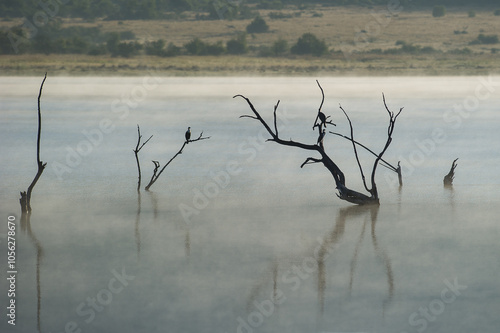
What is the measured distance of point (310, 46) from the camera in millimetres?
51812

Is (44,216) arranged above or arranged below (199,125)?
below

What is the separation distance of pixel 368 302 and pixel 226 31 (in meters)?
57.8

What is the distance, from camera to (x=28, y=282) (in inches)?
261

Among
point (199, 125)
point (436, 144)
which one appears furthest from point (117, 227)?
point (199, 125)

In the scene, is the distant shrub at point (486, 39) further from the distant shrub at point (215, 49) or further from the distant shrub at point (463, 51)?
the distant shrub at point (215, 49)

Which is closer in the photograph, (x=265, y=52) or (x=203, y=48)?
(x=203, y=48)

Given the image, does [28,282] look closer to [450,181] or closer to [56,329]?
[56,329]

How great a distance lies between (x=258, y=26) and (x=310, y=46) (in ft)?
32.9

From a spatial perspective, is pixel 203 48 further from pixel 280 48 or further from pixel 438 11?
pixel 438 11

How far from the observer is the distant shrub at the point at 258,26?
200 ft

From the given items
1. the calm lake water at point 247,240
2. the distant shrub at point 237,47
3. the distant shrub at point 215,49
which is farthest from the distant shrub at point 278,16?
the calm lake water at point 247,240

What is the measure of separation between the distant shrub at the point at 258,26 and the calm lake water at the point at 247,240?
4412 cm

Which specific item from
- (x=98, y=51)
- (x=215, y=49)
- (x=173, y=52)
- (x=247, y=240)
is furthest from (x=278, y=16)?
(x=247, y=240)

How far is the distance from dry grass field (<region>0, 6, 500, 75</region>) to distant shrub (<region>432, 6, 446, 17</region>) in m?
0.44
